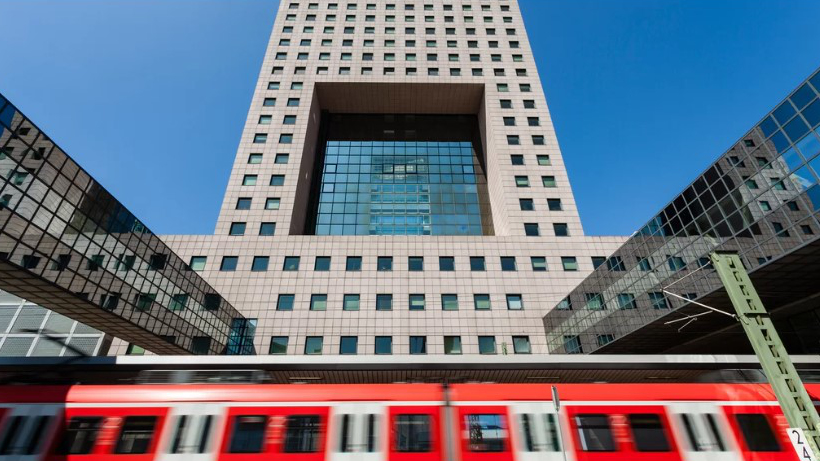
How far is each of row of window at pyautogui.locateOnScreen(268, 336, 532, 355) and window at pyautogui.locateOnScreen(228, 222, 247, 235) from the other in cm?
1144

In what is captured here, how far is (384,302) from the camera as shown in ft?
107

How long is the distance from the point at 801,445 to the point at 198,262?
37062 millimetres

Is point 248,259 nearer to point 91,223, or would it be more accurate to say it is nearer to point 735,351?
point 91,223

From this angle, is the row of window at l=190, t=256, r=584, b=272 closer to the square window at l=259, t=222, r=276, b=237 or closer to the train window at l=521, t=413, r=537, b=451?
the square window at l=259, t=222, r=276, b=237

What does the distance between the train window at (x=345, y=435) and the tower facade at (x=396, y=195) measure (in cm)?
1960

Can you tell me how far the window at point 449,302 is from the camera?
32250 mm

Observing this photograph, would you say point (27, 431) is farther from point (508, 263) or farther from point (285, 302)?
point (508, 263)

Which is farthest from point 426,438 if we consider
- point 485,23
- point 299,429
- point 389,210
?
point 485,23

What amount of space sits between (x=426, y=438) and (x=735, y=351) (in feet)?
78.2

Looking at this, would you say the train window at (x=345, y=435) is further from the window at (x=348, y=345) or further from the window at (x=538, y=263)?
the window at (x=538, y=263)

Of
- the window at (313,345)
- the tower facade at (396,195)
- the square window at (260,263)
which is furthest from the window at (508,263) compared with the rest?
the square window at (260,263)

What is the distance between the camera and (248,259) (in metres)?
34.2

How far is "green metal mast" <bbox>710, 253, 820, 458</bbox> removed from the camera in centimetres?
809

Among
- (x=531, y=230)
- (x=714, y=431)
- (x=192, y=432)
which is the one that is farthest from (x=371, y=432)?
(x=531, y=230)
